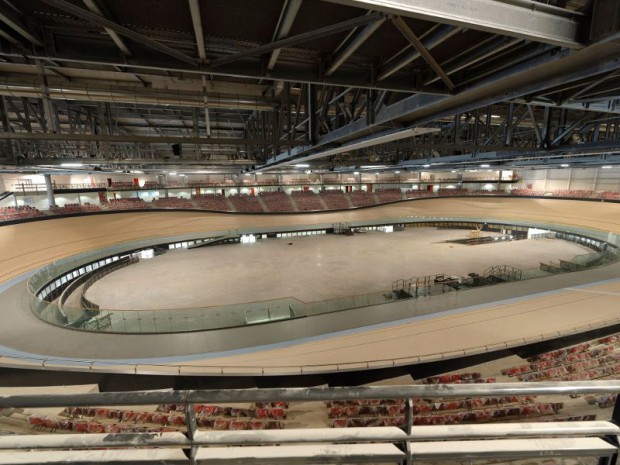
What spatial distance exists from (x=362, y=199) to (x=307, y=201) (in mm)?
7919

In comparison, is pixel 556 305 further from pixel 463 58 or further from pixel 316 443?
pixel 316 443

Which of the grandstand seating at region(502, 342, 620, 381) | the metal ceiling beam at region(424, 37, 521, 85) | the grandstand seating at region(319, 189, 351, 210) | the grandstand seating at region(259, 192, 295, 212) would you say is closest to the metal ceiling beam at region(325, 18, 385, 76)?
the metal ceiling beam at region(424, 37, 521, 85)

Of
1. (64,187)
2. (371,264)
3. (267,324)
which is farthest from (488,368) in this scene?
(64,187)

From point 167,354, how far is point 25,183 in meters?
33.8

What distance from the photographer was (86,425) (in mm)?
4746

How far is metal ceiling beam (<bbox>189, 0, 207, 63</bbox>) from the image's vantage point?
2.88 metres

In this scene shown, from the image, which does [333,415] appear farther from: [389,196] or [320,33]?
[389,196]

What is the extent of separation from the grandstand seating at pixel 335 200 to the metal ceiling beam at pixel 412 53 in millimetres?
30252

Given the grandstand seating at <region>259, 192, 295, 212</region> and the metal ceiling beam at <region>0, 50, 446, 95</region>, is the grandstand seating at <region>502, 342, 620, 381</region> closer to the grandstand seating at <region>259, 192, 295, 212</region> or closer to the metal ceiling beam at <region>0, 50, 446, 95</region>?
the metal ceiling beam at <region>0, 50, 446, 95</region>

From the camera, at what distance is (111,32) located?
335cm

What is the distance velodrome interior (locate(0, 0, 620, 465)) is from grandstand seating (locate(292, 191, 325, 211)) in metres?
13.2

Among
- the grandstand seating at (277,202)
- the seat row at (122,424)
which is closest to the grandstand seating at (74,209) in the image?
the grandstand seating at (277,202)

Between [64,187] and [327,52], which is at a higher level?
[327,52]

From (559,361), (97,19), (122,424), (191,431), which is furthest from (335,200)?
(191,431)
